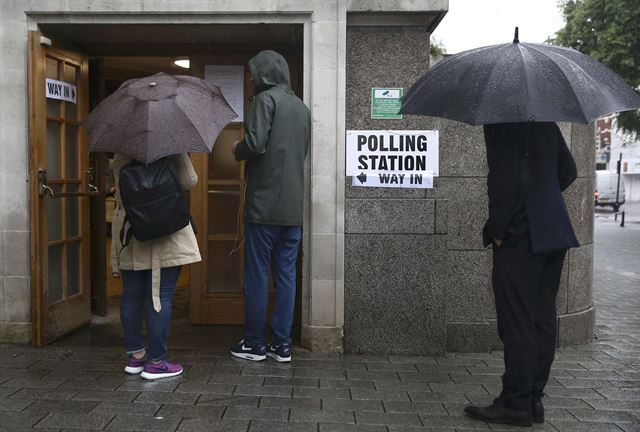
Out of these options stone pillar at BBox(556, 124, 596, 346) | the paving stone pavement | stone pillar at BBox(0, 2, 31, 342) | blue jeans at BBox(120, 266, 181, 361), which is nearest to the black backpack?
blue jeans at BBox(120, 266, 181, 361)

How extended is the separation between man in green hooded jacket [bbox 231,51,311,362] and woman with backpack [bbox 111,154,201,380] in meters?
0.55

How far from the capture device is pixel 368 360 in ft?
17.7

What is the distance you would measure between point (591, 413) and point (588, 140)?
2.70 meters

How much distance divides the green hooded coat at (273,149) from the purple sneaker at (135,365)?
49.7 inches

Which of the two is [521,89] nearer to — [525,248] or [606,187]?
[525,248]

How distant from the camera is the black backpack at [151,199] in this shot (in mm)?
4426

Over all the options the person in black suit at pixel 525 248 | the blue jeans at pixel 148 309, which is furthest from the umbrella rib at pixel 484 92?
the blue jeans at pixel 148 309

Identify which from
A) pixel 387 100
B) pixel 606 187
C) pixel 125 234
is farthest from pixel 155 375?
pixel 606 187

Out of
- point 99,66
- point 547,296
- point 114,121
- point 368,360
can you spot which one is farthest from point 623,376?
point 99,66

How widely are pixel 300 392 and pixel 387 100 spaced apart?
2.39 m

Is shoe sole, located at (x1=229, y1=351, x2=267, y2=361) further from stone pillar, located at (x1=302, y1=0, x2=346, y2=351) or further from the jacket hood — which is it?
the jacket hood

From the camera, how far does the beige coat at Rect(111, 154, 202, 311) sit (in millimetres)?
4648

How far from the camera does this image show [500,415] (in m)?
4.00

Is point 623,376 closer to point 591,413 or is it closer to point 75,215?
point 591,413
